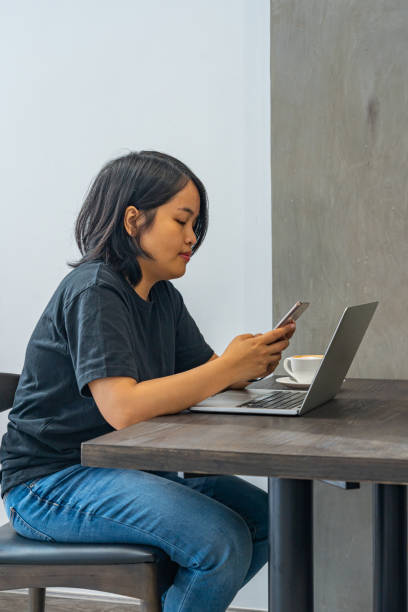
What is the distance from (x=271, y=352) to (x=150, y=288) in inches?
14.4

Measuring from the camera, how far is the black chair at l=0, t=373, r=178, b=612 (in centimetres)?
108

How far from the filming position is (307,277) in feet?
5.98

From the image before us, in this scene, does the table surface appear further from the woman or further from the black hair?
the black hair

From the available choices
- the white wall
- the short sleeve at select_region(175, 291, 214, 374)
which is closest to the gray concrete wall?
the white wall

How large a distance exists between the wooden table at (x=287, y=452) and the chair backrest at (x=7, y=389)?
1.75 feet

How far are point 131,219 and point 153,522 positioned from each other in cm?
57

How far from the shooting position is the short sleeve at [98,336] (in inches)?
43.6

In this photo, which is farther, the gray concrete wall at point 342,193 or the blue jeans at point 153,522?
the gray concrete wall at point 342,193

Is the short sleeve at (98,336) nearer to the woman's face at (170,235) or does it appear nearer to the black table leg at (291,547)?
the woman's face at (170,235)

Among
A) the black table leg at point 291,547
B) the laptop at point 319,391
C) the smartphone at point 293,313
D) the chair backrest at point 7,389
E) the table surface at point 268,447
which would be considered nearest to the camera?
the table surface at point 268,447

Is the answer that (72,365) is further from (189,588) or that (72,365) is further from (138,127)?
(138,127)

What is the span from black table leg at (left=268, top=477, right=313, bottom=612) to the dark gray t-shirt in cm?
32

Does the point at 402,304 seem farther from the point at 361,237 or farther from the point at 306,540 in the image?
the point at 306,540

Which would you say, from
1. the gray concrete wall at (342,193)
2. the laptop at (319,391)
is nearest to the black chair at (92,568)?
the laptop at (319,391)
